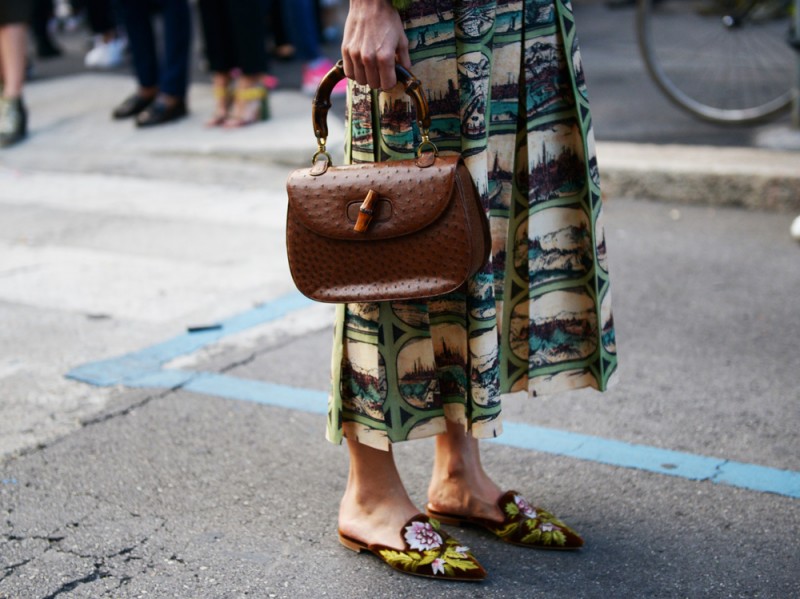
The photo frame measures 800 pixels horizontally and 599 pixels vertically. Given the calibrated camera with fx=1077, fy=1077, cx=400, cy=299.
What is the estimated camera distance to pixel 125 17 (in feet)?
19.8

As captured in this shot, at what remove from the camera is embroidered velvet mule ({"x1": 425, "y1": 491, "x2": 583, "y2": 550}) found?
6.73ft

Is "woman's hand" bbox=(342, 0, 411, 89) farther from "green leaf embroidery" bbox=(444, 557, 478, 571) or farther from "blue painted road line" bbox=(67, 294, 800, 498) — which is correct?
"blue painted road line" bbox=(67, 294, 800, 498)

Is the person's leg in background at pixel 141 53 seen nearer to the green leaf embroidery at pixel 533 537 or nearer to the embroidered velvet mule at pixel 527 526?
the embroidered velvet mule at pixel 527 526

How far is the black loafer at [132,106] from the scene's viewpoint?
6273 mm

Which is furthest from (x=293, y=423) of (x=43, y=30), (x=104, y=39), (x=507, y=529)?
(x=43, y=30)

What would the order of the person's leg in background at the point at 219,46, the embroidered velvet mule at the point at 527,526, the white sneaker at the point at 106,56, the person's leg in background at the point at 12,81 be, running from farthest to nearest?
the white sneaker at the point at 106,56 → the person's leg in background at the point at 12,81 → the person's leg in background at the point at 219,46 → the embroidered velvet mule at the point at 527,526

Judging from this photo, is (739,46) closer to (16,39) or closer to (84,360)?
(16,39)

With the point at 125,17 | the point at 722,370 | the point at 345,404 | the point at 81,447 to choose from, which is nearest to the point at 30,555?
the point at 81,447

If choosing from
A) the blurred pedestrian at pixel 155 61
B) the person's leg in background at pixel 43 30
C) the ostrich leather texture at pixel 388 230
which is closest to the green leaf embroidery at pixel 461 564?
the ostrich leather texture at pixel 388 230

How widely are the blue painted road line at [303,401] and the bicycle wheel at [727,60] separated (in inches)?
105

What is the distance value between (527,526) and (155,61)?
476 cm

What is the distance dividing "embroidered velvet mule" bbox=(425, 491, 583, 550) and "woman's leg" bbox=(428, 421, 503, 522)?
0.05ft

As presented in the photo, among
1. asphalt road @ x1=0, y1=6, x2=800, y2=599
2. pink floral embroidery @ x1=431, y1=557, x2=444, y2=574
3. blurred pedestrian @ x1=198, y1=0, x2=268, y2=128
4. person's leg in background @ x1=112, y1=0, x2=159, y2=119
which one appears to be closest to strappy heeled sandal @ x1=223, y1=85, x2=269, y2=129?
blurred pedestrian @ x1=198, y1=0, x2=268, y2=128

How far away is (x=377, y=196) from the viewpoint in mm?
1789
